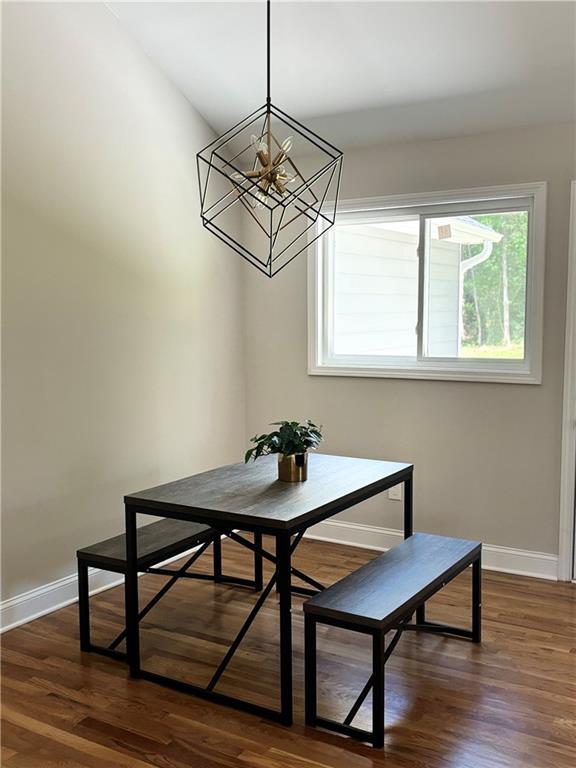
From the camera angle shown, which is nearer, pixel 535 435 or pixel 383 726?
pixel 383 726

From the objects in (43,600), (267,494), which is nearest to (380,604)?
(267,494)

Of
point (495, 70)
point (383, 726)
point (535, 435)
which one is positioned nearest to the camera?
point (383, 726)

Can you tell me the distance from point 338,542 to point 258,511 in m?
2.02

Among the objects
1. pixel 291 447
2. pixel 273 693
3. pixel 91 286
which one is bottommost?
pixel 273 693

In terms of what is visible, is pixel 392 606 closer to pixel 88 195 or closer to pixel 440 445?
pixel 440 445

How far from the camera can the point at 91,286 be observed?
11.7 feet

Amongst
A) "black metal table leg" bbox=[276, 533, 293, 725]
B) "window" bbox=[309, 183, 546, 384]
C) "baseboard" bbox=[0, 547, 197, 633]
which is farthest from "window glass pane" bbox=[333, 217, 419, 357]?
"black metal table leg" bbox=[276, 533, 293, 725]

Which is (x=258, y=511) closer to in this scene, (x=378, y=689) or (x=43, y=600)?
(x=378, y=689)

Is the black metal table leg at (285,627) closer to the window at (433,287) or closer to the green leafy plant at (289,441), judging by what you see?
the green leafy plant at (289,441)

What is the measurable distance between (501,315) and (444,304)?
34 centimetres

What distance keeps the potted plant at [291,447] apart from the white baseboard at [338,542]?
120cm

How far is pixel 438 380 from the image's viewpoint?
13.5 feet

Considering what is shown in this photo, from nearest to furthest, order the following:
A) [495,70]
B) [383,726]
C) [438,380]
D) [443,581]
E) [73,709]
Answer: [383,726] < [73,709] < [443,581] < [495,70] < [438,380]

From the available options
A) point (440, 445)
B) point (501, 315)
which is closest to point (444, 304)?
point (501, 315)
